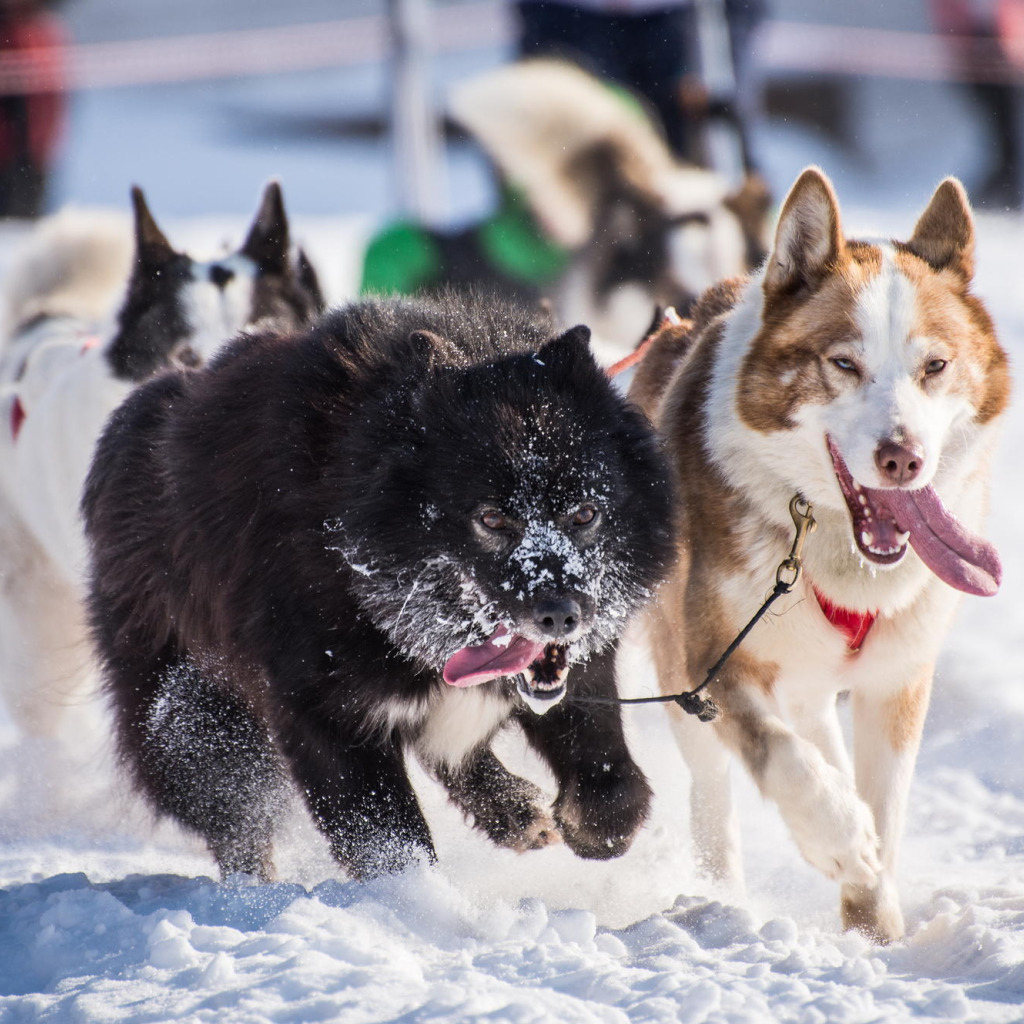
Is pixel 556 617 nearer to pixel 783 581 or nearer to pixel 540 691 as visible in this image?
pixel 540 691

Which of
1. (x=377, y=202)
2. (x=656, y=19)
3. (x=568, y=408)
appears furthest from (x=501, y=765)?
(x=377, y=202)

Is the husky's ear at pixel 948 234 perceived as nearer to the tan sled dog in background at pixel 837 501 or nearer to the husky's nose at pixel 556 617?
the tan sled dog in background at pixel 837 501

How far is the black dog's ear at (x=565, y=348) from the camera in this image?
101 inches

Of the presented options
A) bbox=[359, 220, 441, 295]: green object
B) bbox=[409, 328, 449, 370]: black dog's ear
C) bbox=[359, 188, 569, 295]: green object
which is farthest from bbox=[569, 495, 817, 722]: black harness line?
bbox=[359, 220, 441, 295]: green object

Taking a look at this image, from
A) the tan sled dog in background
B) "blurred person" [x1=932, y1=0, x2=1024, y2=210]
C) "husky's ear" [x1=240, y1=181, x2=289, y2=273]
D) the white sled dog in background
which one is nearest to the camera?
the tan sled dog in background

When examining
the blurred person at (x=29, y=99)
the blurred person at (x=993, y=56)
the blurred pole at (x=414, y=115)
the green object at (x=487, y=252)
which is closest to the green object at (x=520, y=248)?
the green object at (x=487, y=252)

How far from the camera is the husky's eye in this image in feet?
8.37

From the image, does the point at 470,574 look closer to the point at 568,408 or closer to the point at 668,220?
the point at 568,408

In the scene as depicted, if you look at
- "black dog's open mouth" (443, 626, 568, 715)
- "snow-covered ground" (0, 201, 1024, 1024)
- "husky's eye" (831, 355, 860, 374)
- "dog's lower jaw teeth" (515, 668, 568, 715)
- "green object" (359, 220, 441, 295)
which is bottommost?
"snow-covered ground" (0, 201, 1024, 1024)

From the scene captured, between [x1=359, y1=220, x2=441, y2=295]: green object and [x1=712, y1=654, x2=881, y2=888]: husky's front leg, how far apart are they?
4708mm

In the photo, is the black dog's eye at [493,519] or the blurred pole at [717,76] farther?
the blurred pole at [717,76]

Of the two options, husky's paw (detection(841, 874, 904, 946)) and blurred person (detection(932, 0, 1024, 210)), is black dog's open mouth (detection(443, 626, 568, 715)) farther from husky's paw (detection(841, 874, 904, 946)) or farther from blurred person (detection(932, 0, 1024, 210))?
blurred person (detection(932, 0, 1024, 210))

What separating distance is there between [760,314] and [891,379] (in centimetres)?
40

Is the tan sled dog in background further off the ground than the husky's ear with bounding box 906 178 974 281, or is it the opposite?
the husky's ear with bounding box 906 178 974 281
